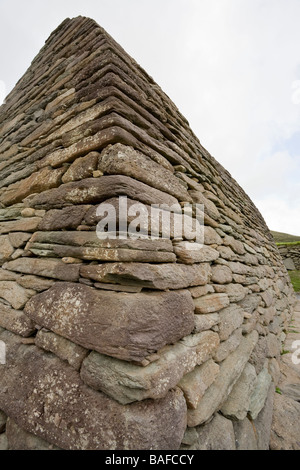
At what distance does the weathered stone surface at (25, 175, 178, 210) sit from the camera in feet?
4.38

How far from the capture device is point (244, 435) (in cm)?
175

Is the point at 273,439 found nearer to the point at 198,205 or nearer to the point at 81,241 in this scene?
the point at 198,205

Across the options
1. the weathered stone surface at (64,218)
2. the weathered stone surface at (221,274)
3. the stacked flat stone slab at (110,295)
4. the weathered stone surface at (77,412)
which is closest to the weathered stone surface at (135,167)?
the stacked flat stone slab at (110,295)

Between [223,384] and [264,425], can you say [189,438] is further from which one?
[264,425]

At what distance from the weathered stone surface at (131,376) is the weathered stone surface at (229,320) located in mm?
864

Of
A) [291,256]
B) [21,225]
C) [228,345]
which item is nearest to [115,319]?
[21,225]

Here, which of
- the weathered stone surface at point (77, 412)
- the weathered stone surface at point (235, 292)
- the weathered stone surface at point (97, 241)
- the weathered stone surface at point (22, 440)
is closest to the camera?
the weathered stone surface at point (77, 412)

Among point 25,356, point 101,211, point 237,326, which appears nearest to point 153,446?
point 25,356

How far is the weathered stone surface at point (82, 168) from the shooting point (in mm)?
1501

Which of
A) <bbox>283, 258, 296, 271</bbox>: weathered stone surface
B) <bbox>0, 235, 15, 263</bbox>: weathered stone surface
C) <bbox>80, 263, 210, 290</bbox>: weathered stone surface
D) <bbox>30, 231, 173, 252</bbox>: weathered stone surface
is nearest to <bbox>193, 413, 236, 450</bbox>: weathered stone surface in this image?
<bbox>80, 263, 210, 290</bbox>: weathered stone surface

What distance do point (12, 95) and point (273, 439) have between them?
650 centimetres

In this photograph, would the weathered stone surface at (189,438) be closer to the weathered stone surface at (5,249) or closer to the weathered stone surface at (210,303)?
the weathered stone surface at (210,303)

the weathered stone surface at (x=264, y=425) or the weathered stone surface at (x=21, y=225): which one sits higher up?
the weathered stone surface at (x=21, y=225)

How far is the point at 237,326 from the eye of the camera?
7.71 ft
